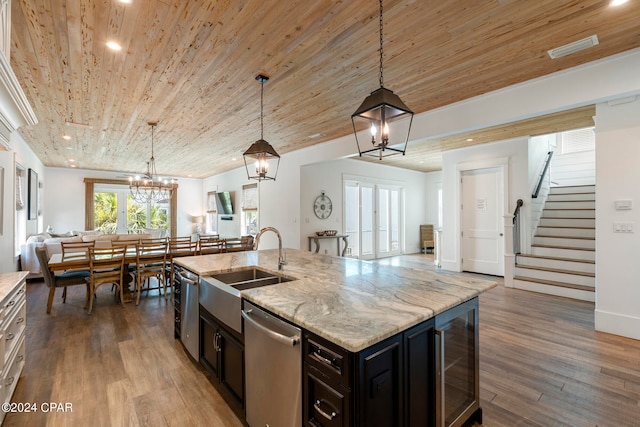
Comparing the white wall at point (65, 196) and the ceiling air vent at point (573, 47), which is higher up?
the ceiling air vent at point (573, 47)

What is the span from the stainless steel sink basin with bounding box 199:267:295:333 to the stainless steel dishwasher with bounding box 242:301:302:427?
5.4 inches

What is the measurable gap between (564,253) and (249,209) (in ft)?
23.8

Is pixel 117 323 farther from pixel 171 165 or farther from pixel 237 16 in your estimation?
pixel 171 165

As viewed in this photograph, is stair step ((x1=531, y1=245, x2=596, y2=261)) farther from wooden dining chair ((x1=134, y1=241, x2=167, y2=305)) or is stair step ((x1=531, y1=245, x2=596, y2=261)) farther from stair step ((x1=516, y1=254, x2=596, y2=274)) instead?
wooden dining chair ((x1=134, y1=241, x2=167, y2=305))

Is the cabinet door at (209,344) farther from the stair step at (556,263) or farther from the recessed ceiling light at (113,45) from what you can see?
the stair step at (556,263)

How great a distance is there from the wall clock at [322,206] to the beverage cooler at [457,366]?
5128 mm

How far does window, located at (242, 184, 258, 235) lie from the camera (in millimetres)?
8328

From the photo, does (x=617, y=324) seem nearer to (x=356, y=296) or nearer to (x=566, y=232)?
(x=566, y=232)

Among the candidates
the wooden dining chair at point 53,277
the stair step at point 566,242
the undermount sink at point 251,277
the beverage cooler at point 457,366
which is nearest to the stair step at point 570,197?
the stair step at point 566,242

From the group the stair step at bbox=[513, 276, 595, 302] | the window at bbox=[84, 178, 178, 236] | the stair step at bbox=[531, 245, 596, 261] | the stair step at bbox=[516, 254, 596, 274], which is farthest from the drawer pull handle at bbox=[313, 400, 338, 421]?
the window at bbox=[84, 178, 178, 236]

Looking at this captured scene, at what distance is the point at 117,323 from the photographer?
3.51 m

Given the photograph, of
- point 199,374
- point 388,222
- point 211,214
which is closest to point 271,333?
point 199,374

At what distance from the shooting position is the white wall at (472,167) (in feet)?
18.0

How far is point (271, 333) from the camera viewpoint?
145cm
